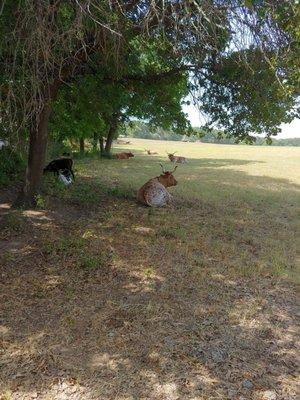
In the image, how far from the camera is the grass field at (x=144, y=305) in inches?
135

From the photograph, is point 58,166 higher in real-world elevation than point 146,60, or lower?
lower

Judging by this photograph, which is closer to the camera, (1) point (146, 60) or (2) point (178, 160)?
(1) point (146, 60)

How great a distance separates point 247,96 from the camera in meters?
8.31

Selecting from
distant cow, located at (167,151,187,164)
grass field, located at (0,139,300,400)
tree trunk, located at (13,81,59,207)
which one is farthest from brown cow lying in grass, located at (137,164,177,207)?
distant cow, located at (167,151,187,164)

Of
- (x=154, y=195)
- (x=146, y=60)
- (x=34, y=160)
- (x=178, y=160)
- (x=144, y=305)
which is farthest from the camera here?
(x=178, y=160)

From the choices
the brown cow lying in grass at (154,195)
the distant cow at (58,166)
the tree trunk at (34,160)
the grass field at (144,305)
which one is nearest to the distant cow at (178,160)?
the distant cow at (58,166)

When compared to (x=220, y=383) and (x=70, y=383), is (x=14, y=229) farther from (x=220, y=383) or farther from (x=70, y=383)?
(x=220, y=383)

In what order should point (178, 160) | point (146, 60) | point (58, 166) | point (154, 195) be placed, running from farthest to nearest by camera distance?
point (178, 160)
point (58, 166)
point (154, 195)
point (146, 60)

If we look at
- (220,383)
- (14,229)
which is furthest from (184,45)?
(220,383)

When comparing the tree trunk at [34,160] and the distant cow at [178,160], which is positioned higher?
the tree trunk at [34,160]

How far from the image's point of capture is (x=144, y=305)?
15.6ft

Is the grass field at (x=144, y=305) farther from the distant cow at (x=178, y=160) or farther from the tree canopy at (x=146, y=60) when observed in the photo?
the distant cow at (x=178, y=160)

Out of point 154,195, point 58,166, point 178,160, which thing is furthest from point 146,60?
point 178,160

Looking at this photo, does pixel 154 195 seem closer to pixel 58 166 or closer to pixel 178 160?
pixel 58 166
